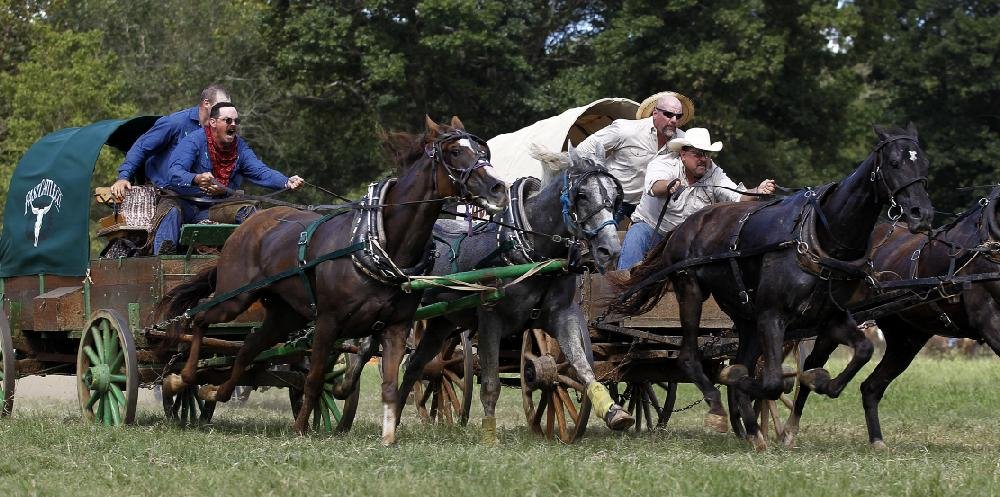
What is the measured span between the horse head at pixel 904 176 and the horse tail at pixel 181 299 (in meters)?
4.51

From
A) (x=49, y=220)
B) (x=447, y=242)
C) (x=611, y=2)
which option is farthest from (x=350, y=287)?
(x=611, y=2)

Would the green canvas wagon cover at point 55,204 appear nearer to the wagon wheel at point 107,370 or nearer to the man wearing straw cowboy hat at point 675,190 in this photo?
the wagon wheel at point 107,370

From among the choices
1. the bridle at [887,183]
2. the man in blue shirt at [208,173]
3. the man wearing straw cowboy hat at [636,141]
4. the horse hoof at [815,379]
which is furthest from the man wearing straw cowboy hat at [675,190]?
the man in blue shirt at [208,173]

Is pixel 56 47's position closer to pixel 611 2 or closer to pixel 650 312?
pixel 611 2

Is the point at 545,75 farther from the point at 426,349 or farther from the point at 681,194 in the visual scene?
the point at 426,349

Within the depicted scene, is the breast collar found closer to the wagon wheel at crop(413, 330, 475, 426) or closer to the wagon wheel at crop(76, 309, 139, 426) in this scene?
the wagon wheel at crop(76, 309, 139, 426)

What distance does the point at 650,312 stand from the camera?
1116 cm

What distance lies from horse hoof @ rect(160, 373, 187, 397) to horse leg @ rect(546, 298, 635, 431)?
8.58ft

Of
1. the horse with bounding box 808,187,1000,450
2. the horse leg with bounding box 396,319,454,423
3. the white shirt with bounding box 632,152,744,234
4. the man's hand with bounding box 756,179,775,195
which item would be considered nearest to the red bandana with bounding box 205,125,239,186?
the horse leg with bounding box 396,319,454,423

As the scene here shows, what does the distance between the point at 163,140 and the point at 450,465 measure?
191 inches

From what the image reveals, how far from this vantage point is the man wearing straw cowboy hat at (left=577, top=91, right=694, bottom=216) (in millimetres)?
11531

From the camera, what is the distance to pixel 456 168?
29.8ft

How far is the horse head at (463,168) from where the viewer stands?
352 inches

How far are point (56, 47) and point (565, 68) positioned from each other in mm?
9102
